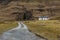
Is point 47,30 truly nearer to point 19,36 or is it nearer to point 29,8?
point 19,36

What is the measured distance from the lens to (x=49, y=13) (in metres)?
105

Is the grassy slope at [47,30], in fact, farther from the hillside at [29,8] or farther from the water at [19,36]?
the hillside at [29,8]

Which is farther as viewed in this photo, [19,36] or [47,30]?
[47,30]

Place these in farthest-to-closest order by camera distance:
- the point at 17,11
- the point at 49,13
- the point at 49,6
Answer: the point at 49,6 < the point at 49,13 < the point at 17,11

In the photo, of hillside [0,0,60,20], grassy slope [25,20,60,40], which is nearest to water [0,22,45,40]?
grassy slope [25,20,60,40]

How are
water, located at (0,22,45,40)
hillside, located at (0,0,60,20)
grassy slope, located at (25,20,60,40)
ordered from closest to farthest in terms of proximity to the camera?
1. water, located at (0,22,45,40)
2. grassy slope, located at (25,20,60,40)
3. hillside, located at (0,0,60,20)

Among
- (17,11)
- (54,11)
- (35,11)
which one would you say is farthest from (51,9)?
(17,11)

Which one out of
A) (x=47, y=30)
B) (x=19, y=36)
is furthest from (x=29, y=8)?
(x=19, y=36)

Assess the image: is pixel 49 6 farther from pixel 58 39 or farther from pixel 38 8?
pixel 58 39

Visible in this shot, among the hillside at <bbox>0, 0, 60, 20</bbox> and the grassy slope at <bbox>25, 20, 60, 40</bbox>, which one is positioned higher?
the grassy slope at <bbox>25, 20, 60, 40</bbox>

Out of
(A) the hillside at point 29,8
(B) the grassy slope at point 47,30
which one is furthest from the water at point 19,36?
(A) the hillside at point 29,8

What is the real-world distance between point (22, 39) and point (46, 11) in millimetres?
76280

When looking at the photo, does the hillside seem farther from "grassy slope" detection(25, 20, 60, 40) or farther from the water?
the water

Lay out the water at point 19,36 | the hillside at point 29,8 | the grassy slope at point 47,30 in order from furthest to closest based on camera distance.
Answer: the hillside at point 29,8 → the grassy slope at point 47,30 → the water at point 19,36
